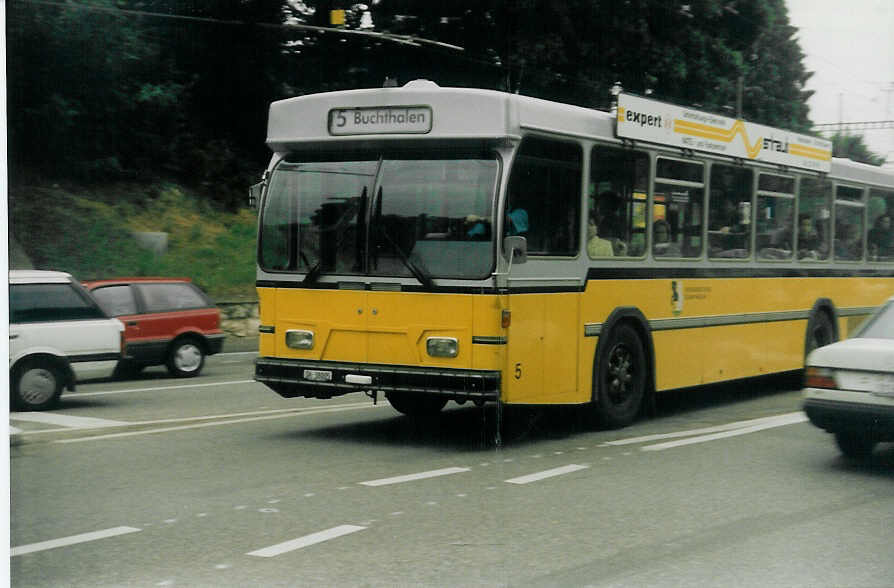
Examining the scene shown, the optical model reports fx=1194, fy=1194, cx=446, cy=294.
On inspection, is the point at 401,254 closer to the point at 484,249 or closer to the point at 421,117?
the point at 484,249

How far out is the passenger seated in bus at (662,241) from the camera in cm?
1150

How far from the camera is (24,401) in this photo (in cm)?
1274

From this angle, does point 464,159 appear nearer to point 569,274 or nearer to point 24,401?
point 569,274

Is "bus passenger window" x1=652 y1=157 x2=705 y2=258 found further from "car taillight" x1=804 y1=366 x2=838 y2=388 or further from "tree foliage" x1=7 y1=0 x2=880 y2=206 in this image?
"tree foliage" x1=7 y1=0 x2=880 y2=206

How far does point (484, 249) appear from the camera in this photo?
938 cm

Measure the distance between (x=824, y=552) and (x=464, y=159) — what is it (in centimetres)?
449

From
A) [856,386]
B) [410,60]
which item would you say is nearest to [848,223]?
[856,386]

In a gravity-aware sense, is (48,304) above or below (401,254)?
below

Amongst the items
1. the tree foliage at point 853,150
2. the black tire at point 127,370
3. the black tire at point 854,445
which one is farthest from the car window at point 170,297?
the black tire at point 854,445

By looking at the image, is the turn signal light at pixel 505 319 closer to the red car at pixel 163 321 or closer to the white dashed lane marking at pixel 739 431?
the white dashed lane marking at pixel 739 431

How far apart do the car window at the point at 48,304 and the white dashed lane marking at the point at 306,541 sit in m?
7.68

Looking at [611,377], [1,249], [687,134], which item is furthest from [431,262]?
[1,249]

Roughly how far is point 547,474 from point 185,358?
10161 millimetres

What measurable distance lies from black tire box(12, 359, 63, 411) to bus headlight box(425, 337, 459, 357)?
5.34m
